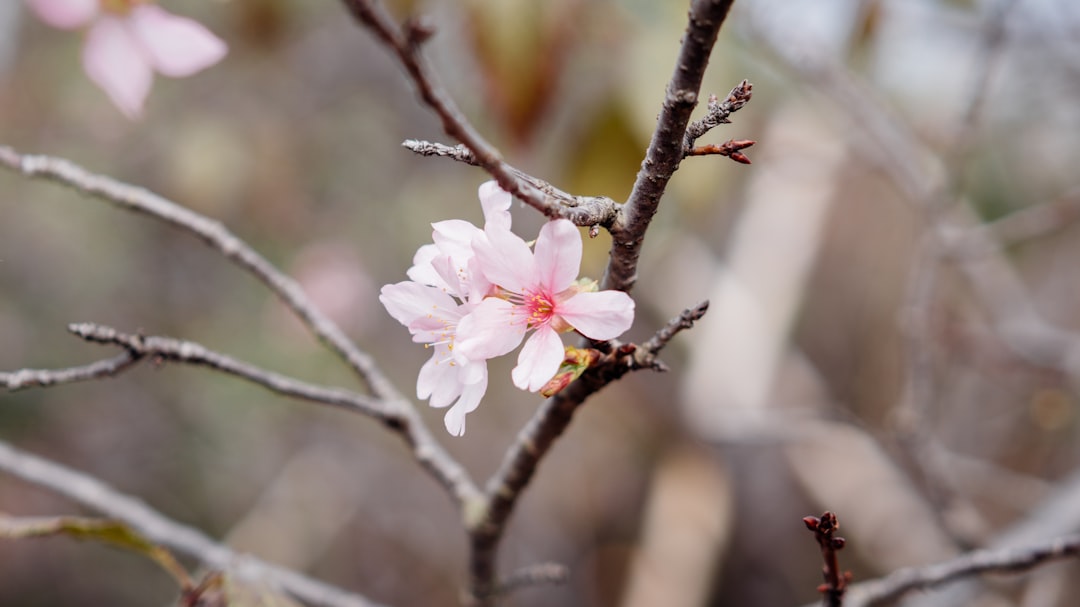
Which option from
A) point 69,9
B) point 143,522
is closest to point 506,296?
point 143,522

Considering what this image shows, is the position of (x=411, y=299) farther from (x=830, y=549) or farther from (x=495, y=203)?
(x=830, y=549)

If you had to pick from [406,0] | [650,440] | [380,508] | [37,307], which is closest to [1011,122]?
[650,440]

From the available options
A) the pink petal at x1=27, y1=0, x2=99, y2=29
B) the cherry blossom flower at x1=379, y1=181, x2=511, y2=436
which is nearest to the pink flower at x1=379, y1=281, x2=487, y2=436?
the cherry blossom flower at x1=379, y1=181, x2=511, y2=436

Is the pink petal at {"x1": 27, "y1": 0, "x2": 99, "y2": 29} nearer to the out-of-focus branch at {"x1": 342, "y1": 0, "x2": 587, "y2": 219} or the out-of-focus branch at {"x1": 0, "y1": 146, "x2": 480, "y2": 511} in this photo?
the out-of-focus branch at {"x1": 0, "y1": 146, "x2": 480, "y2": 511}

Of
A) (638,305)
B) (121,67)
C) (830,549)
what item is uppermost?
(638,305)

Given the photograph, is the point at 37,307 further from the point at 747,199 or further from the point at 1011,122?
the point at 1011,122

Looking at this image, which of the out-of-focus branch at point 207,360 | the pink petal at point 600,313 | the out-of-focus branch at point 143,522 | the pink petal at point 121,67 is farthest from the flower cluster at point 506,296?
the pink petal at point 121,67
